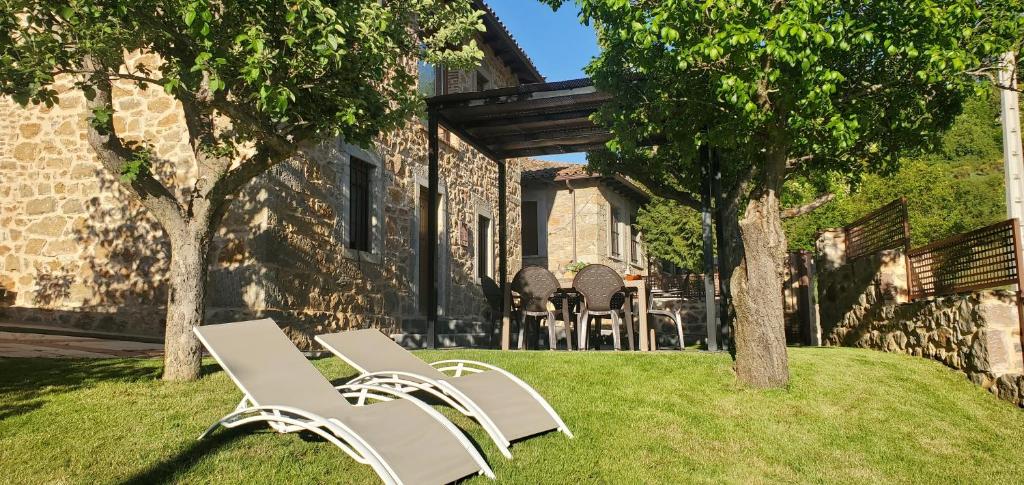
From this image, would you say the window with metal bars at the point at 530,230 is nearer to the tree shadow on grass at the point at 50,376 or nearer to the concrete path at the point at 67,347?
the concrete path at the point at 67,347

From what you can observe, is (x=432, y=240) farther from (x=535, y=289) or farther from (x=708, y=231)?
(x=708, y=231)

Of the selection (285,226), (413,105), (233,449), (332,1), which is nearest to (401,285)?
(285,226)

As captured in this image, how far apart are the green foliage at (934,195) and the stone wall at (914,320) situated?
3050 mm

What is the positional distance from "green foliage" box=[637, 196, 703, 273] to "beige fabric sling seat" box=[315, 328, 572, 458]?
14.7 meters

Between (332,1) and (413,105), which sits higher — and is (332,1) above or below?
above

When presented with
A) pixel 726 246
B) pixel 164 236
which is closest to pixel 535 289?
pixel 726 246

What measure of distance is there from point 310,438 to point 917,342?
20.6 ft

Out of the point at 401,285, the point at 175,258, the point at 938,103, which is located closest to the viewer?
the point at 175,258

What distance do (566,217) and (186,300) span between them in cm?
1255

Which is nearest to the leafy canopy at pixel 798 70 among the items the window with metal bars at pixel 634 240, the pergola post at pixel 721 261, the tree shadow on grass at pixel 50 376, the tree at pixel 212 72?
the pergola post at pixel 721 261

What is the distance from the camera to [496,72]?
14.0 metres

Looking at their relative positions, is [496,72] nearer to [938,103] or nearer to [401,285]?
[401,285]

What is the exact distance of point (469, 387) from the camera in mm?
4406

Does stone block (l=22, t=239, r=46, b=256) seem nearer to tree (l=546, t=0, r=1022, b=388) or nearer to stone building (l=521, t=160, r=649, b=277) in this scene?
tree (l=546, t=0, r=1022, b=388)
